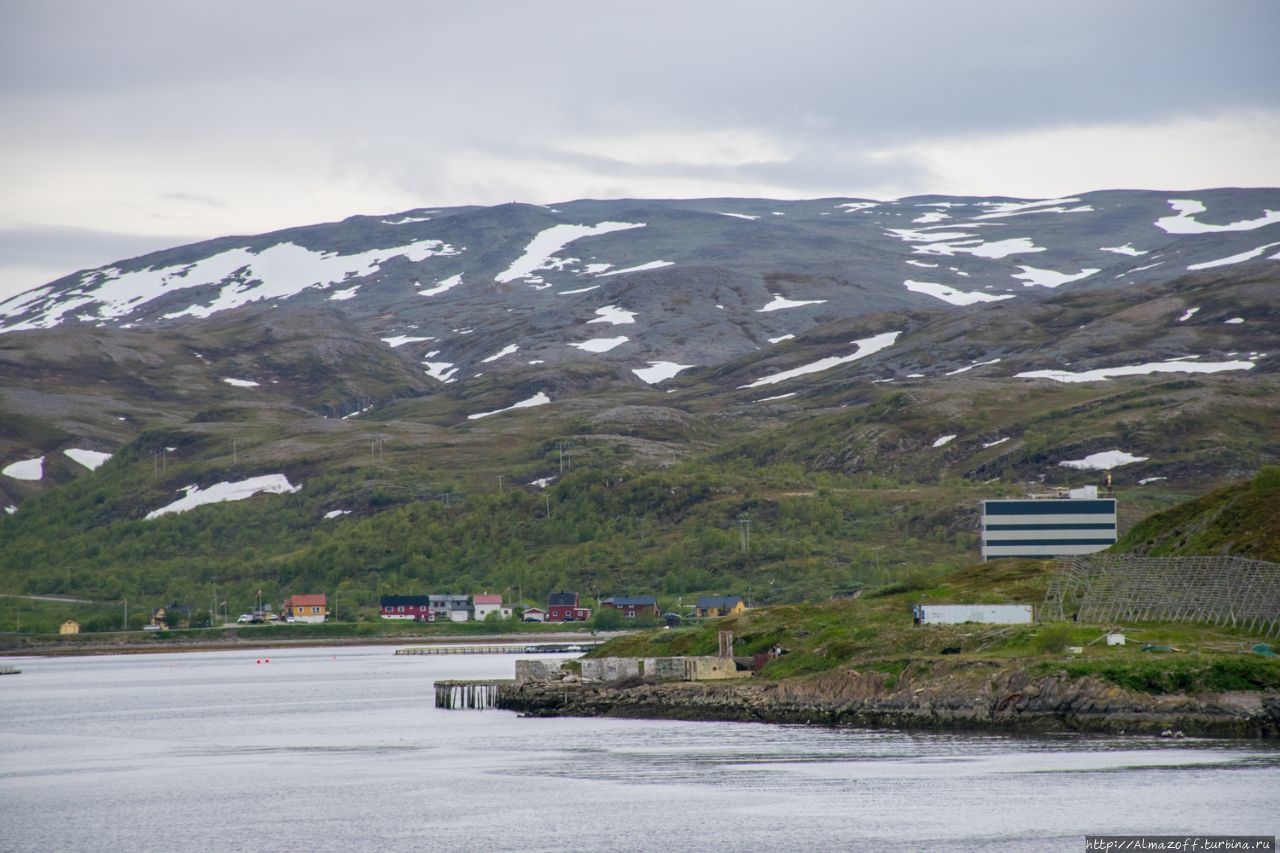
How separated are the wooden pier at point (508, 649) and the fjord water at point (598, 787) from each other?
5988 centimetres

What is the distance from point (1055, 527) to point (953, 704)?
7345 cm

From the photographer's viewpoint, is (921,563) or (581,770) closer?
(581,770)

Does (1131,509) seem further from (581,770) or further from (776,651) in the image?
(581,770)

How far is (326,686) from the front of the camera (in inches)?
5133

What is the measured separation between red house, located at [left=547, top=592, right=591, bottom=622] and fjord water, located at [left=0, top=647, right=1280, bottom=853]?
94890mm

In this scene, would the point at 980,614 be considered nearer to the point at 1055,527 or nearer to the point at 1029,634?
the point at 1029,634

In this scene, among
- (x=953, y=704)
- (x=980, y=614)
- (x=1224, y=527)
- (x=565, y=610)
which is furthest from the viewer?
(x=565, y=610)

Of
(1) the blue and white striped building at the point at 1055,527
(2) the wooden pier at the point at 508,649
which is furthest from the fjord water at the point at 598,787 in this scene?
(1) the blue and white striped building at the point at 1055,527

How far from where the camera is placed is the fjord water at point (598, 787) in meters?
53.2

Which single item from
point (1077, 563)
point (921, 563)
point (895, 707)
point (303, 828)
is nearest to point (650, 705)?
point (895, 707)

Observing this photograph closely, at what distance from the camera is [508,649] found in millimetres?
167125

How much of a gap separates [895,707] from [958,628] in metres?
10.4

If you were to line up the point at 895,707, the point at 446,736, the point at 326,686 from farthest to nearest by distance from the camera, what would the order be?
the point at 326,686, the point at 446,736, the point at 895,707

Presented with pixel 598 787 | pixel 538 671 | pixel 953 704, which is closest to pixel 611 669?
pixel 538 671
